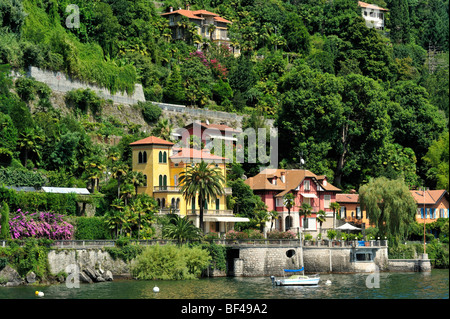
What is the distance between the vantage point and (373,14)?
169 metres

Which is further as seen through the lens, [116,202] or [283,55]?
[283,55]

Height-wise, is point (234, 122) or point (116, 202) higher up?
point (234, 122)

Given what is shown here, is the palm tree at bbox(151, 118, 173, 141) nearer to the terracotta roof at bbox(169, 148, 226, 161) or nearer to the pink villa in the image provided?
the terracotta roof at bbox(169, 148, 226, 161)

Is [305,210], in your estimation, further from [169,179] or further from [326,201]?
[169,179]

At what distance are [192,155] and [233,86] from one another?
3971 cm

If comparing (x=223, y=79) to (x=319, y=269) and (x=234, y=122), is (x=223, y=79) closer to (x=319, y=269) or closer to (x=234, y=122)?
(x=234, y=122)

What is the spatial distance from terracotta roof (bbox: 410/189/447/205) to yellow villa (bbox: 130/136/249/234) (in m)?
25.5

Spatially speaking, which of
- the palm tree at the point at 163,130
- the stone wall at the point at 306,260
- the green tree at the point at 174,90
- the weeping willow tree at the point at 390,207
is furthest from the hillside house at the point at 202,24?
the stone wall at the point at 306,260

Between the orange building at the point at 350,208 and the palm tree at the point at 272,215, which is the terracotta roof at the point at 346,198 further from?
the palm tree at the point at 272,215

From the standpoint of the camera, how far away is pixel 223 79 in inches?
5039

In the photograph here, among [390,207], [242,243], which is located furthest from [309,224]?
[242,243]
